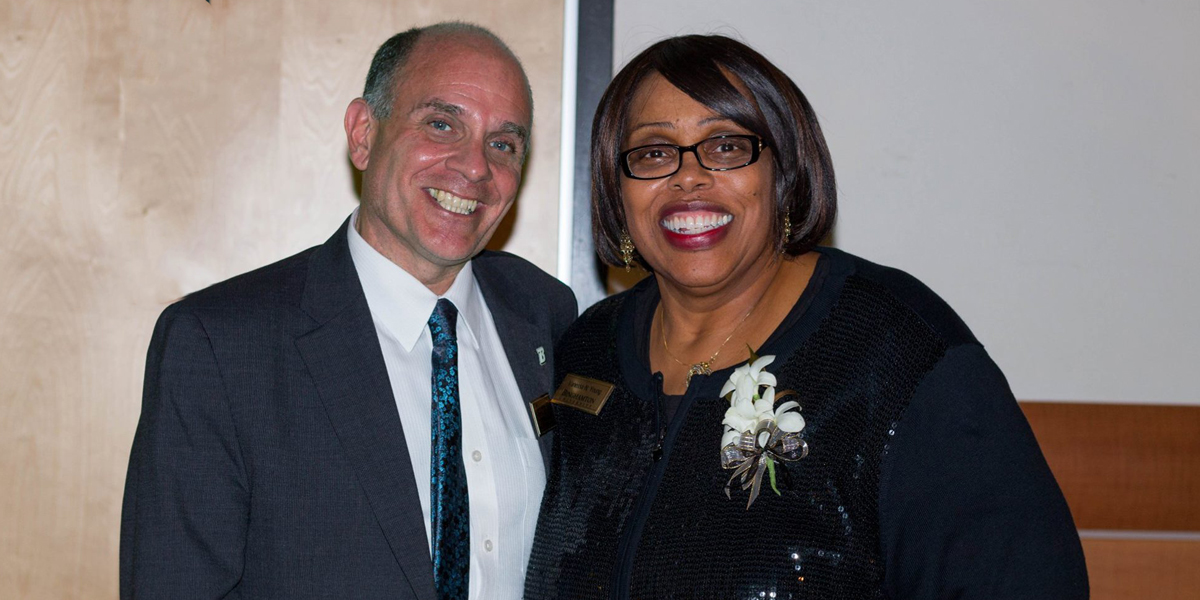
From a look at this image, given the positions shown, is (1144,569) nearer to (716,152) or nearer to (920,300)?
(920,300)

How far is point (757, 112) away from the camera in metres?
1.83

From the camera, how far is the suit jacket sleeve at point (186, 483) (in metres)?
1.71

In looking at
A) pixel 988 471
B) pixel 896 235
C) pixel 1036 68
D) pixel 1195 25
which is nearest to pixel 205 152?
pixel 896 235

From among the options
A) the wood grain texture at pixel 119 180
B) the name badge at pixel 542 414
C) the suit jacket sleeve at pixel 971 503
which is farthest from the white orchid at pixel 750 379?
the wood grain texture at pixel 119 180

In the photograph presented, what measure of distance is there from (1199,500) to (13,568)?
3.53 m

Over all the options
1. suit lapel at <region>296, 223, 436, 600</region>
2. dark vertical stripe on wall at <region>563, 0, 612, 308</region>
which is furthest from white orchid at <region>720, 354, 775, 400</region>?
dark vertical stripe on wall at <region>563, 0, 612, 308</region>

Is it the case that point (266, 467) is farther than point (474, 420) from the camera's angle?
No

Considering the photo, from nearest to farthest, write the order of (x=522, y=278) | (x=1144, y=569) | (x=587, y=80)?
(x=522, y=278) < (x=1144, y=569) < (x=587, y=80)

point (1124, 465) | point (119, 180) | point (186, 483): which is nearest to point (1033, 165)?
point (1124, 465)

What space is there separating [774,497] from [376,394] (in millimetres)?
758

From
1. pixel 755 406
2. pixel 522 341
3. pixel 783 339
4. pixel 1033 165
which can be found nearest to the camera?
pixel 755 406

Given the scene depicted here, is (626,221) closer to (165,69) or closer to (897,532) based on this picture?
(897,532)

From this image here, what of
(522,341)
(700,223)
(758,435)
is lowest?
(758,435)

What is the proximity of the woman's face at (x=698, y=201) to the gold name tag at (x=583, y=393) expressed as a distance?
11.2 inches
